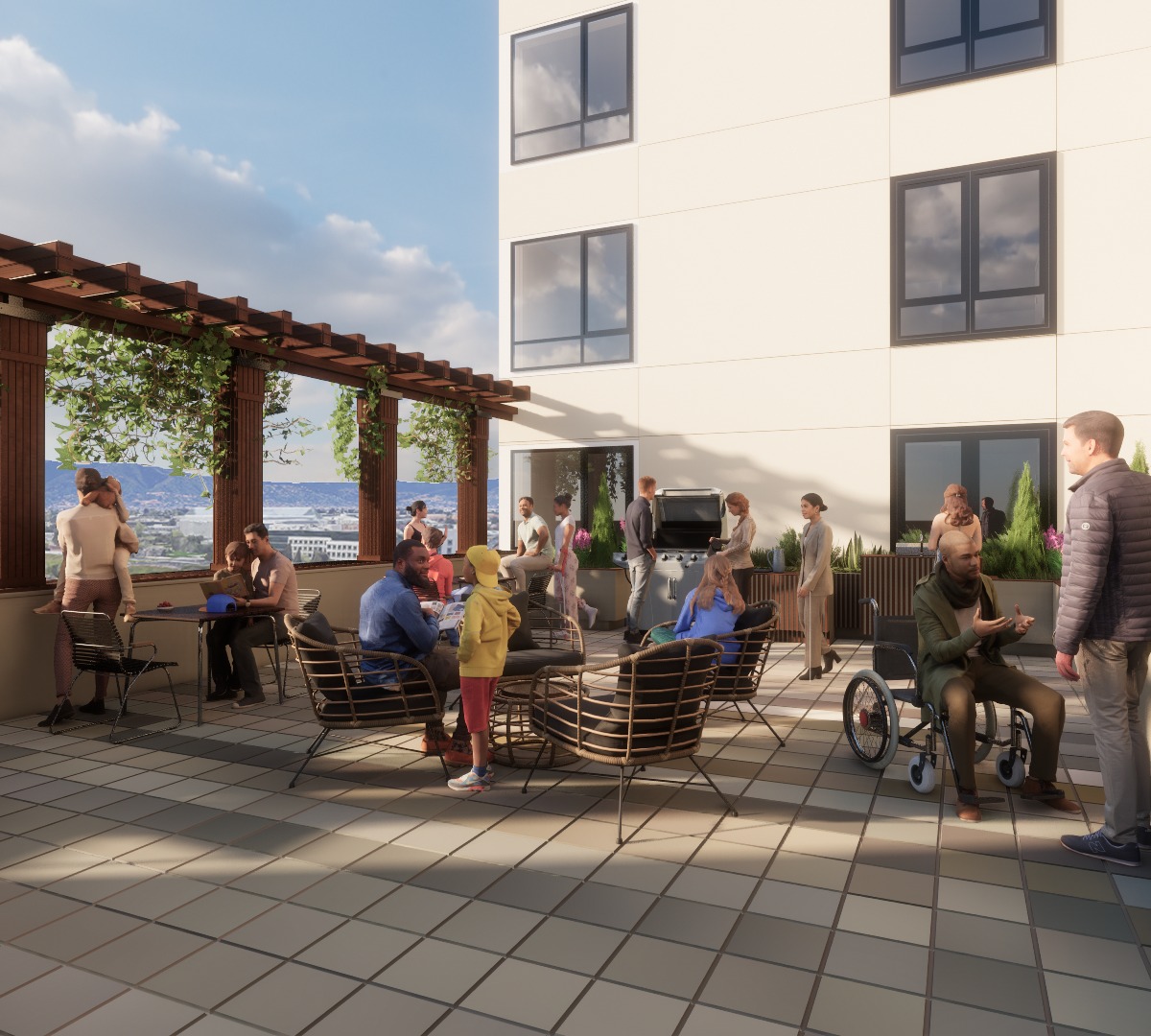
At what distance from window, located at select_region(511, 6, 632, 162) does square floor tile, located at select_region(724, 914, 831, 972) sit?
10.9m

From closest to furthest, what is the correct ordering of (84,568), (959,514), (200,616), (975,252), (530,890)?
(530,890) → (200,616) → (84,568) → (959,514) → (975,252)

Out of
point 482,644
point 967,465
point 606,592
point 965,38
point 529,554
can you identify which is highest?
point 965,38

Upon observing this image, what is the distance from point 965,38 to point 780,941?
410 inches

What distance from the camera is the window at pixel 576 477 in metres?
11.4

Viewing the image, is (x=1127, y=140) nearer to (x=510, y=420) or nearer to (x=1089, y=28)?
(x=1089, y=28)

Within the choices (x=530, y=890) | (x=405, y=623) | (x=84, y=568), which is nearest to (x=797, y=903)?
(x=530, y=890)

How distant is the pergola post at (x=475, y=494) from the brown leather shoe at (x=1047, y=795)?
8564 millimetres

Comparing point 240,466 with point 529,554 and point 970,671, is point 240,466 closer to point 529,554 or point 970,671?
point 529,554

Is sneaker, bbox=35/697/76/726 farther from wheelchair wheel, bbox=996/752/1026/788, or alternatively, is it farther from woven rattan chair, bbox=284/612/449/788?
wheelchair wheel, bbox=996/752/1026/788

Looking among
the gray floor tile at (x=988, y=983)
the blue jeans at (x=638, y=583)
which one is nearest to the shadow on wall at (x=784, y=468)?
the blue jeans at (x=638, y=583)

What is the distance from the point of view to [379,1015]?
7.41 feet

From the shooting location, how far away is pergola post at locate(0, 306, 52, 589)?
19.2ft

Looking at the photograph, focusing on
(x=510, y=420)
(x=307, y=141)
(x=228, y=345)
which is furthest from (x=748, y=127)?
(x=307, y=141)

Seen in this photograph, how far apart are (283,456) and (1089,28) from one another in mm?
9844
